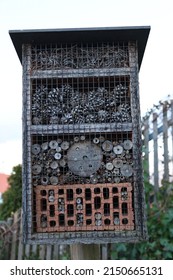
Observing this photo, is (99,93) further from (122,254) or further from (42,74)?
(122,254)

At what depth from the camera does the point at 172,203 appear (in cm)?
319

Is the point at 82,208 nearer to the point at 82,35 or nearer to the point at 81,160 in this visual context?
the point at 81,160

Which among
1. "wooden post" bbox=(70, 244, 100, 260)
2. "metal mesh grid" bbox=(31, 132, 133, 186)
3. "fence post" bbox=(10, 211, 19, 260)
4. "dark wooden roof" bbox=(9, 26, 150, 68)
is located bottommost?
"fence post" bbox=(10, 211, 19, 260)

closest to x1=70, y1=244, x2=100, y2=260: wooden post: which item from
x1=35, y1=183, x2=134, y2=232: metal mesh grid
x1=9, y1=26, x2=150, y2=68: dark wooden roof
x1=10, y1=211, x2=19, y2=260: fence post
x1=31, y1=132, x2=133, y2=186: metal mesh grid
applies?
x1=35, y1=183, x2=134, y2=232: metal mesh grid

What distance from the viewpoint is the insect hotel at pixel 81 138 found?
1.83 m

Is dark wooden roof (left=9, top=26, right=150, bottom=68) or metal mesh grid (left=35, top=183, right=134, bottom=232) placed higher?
dark wooden roof (left=9, top=26, right=150, bottom=68)

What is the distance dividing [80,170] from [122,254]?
1.61 metres

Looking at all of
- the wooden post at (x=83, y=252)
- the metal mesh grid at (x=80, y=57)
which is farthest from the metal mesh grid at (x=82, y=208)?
the metal mesh grid at (x=80, y=57)

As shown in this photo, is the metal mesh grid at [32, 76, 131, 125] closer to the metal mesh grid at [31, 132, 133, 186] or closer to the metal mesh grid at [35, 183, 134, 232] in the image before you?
the metal mesh grid at [31, 132, 133, 186]

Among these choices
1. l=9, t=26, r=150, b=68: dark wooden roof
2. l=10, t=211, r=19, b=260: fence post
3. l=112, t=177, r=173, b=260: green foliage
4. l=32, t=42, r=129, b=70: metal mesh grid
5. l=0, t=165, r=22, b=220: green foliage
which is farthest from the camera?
l=0, t=165, r=22, b=220: green foliage

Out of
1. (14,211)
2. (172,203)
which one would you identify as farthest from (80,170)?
(14,211)

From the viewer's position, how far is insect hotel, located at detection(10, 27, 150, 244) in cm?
183

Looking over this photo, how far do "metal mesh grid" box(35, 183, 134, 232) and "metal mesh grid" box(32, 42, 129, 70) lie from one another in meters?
0.50

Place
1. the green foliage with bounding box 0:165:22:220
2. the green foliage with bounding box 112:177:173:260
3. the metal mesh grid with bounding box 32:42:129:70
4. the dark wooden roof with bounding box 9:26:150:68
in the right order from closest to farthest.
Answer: the dark wooden roof with bounding box 9:26:150:68 < the metal mesh grid with bounding box 32:42:129:70 < the green foliage with bounding box 112:177:173:260 < the green foliage with bounding box 0:165:22:220
